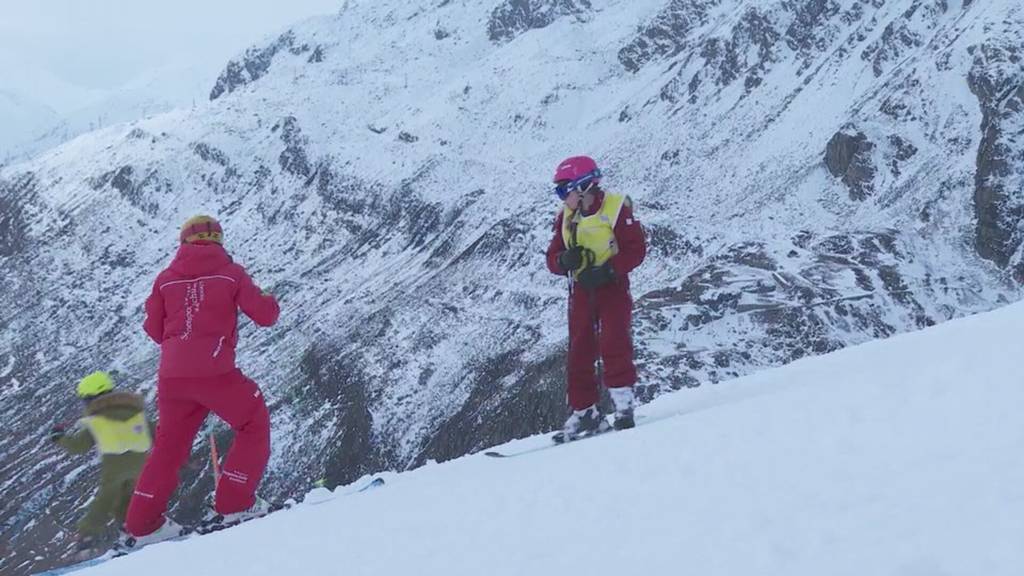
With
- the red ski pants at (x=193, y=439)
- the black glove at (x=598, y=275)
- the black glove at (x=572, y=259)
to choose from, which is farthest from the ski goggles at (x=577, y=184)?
the red ski pants at (x=193, y=439)

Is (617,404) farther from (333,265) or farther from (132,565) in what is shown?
(333,265)

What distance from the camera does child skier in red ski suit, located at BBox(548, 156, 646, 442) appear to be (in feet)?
20.9

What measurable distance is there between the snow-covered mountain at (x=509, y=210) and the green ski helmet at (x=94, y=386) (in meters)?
19.9

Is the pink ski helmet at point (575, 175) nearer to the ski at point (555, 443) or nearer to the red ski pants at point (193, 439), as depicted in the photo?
the ski at point (555, 443)

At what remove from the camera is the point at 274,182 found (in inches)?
2621

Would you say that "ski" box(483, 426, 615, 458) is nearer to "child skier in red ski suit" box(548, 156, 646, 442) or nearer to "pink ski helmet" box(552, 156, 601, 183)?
"child skier in red ski suit" box(548, 156, 646, 442)

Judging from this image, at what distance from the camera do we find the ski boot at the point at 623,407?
6.44 meters

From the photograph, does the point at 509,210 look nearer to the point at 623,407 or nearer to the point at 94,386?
the point at 94,386

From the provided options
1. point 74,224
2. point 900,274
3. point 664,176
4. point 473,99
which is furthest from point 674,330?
point 74,224

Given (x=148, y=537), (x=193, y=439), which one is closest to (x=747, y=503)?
(x=193, y=439)

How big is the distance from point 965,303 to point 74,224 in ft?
216

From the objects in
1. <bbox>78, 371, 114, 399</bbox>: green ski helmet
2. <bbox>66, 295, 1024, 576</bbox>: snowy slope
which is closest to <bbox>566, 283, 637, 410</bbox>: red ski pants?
<bbox>66, 295, 1024, 576</bbox>: snowy slope

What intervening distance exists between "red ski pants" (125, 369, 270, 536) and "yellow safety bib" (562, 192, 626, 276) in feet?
8.53

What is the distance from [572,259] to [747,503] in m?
3.60
